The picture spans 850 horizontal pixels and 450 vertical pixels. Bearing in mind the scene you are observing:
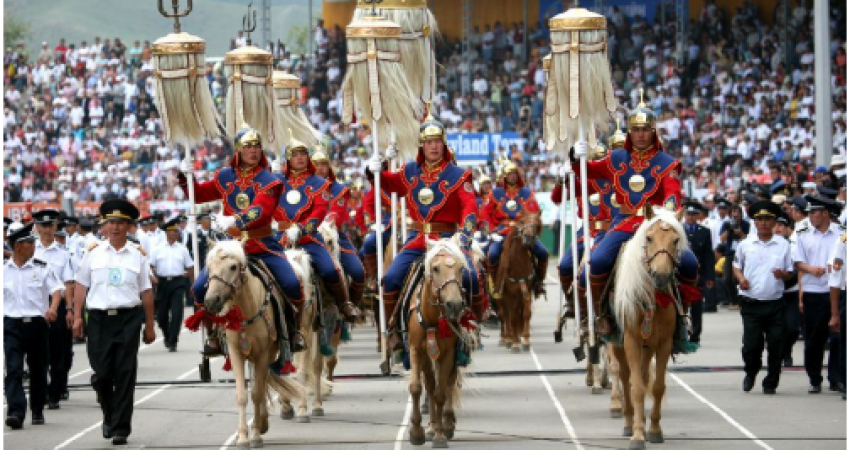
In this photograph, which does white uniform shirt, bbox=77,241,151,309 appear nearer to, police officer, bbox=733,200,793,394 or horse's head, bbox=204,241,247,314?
horse's head, bbox=204,241,247,314

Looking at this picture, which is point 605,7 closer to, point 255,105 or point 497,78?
point 497,78

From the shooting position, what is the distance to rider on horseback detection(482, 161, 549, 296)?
2258 centimetres

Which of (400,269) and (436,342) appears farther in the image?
(400,269)

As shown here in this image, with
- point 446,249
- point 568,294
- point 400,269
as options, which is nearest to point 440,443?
point 446,249

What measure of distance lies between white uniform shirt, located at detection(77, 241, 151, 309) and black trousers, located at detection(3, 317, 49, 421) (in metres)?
1.28

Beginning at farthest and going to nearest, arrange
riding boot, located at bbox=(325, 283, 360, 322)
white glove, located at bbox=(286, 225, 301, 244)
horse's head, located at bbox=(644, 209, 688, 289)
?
riding boot, located at bbox=(325, 283, 360, 322) < white glove, located at bbox=(286, 225, 301, 244) < horse's head, located at bbox=(644, 209, 688, 289)

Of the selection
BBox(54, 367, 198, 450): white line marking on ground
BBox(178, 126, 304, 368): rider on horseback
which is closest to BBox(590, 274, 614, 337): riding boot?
BBox(178, 126, 304, 368): rider on horseback

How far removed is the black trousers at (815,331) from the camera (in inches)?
637

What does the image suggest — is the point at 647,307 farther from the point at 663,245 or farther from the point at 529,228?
the point at 529,228

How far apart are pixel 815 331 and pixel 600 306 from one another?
3.67 meters

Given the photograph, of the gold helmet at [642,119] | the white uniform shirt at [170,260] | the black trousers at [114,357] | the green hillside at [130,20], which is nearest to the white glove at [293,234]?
the black trousers at [114,357]

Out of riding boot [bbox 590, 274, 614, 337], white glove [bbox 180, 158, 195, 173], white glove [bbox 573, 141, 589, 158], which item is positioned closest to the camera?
riding boot [bbox 590, 274, 614, 337]

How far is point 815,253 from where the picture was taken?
16.3m

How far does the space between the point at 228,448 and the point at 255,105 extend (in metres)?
5.81
